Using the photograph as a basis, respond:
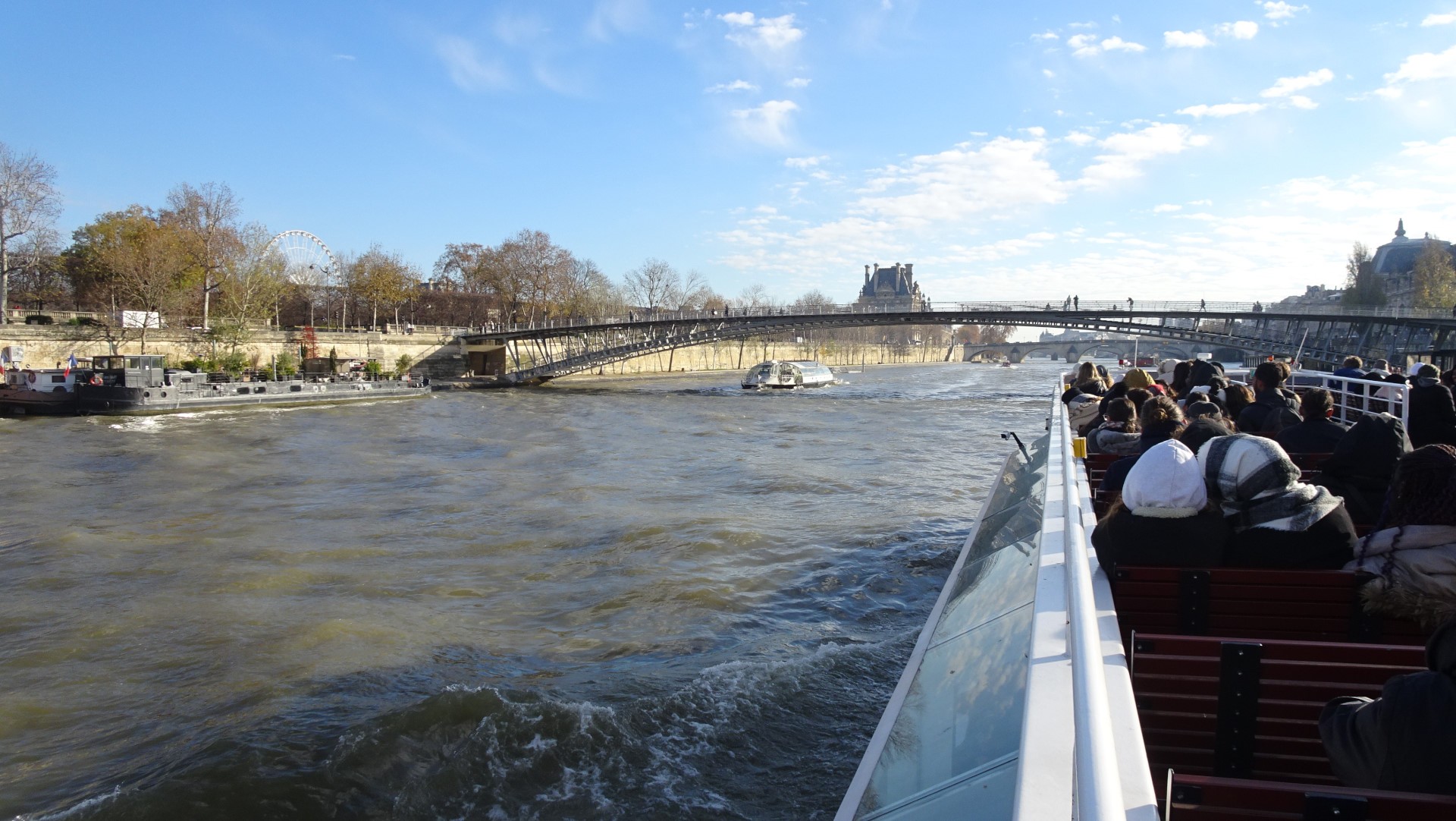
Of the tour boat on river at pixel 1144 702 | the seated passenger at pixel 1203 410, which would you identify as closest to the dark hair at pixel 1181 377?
the seated passenger at pixel 1203 410

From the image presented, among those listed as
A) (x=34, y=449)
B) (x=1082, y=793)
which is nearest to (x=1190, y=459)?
(x=1082, y=793)

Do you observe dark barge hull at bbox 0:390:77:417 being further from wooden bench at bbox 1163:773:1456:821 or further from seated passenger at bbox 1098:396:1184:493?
wooden bench at bbox 1163:773:1456:821

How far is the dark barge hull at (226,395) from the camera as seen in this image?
27.9 m

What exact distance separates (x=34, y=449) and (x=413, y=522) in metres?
13.7

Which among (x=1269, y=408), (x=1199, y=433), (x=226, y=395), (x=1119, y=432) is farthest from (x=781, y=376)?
(x=1199, y=433)

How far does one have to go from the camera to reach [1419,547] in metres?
2.78

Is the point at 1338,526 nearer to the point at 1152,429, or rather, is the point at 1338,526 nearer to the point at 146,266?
the point at 1152,429

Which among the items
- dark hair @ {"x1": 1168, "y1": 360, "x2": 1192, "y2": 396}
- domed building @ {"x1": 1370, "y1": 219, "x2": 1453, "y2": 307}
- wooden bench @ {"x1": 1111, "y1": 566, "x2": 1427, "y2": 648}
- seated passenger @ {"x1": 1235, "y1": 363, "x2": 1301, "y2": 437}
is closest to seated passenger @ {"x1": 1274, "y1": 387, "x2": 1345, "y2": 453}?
seated passenger @ {"x1": 1235, "y1": 363, "x2": 1301, "y2": 437}

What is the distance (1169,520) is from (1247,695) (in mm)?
887

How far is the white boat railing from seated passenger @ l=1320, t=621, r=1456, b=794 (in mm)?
429

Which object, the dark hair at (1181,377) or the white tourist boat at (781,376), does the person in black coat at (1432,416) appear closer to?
the dark hair at (1181,377)

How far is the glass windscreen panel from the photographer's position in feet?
9.18

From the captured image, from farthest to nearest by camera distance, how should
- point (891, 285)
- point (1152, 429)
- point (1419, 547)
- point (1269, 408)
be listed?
point (891, 285) → point (1269, 408) → point (1152, 429) → point (1419, 547)

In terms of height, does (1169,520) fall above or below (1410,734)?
above
